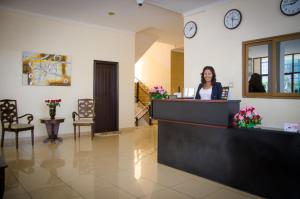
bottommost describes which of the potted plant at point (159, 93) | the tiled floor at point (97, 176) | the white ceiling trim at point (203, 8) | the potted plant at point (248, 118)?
the tiled floor at point (97, 176)

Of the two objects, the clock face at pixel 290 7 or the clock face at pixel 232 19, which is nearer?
the clock face at pixel 290 7

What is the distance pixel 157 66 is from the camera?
37.2 feet

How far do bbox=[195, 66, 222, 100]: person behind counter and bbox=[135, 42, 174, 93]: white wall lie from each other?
7057 millimetres

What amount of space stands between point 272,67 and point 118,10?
3665 mm

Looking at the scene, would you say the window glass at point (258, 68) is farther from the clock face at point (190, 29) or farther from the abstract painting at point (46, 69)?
the abstract painting at point (46, 69)

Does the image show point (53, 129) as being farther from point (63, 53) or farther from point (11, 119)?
point (63, 53)

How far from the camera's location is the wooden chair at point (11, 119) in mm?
5223

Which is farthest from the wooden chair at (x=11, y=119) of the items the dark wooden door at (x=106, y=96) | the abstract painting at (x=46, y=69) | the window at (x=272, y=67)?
the window at (x=272, y=67)

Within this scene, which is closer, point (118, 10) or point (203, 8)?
point (203, 8)

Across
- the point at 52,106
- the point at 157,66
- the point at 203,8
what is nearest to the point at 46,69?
the point at 52,106

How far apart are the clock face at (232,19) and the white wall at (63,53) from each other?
141 inches

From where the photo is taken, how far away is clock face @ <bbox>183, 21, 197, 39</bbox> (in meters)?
5.84

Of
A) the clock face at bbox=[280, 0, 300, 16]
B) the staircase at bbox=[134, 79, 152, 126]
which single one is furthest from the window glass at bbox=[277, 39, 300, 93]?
the staircase at bbox=[134, 79, 152, 126]

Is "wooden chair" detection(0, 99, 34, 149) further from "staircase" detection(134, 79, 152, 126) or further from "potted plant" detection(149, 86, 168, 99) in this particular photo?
"staircase" detection(134, 79, 152, 126)
